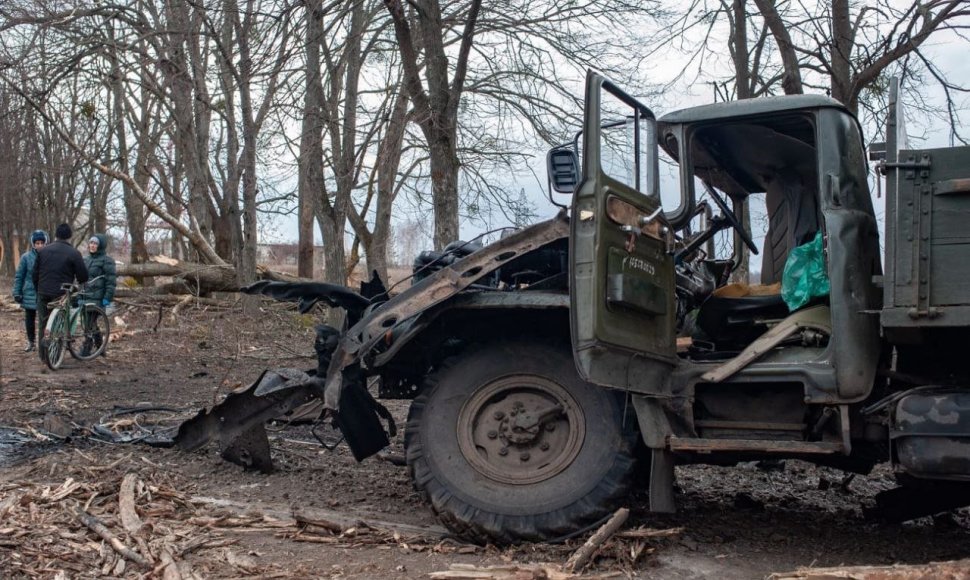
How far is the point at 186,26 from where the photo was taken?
→ 49.8ft

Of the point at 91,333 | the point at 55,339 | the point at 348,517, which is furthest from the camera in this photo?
the point at 91,333

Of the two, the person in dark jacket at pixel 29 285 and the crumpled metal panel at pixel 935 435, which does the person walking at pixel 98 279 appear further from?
the crumpled metal panel at pixel 935 435

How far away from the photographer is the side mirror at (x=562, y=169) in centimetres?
476

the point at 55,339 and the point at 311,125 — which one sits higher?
the point at 311,125

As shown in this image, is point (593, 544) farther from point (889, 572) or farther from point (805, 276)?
point (805, 276)

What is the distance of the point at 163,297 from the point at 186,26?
20.1ft

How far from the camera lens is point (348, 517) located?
5332 millimetres

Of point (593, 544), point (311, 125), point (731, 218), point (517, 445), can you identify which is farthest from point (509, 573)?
point (311, 125)

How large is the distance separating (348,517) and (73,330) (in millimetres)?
8646

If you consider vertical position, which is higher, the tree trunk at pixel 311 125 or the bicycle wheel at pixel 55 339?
the tree trunk at pixel 311 125

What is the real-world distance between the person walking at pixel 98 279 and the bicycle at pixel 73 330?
14mm

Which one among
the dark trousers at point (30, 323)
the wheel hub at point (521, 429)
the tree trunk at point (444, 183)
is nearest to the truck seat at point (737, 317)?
the wheel hub at point (521, 429)

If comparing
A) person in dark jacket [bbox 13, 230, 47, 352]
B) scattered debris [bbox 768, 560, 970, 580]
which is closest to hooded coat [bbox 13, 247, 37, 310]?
person in dark jacket [bbox 13, 230, 47, 352]

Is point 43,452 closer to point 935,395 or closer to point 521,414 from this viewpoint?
point 521,414
